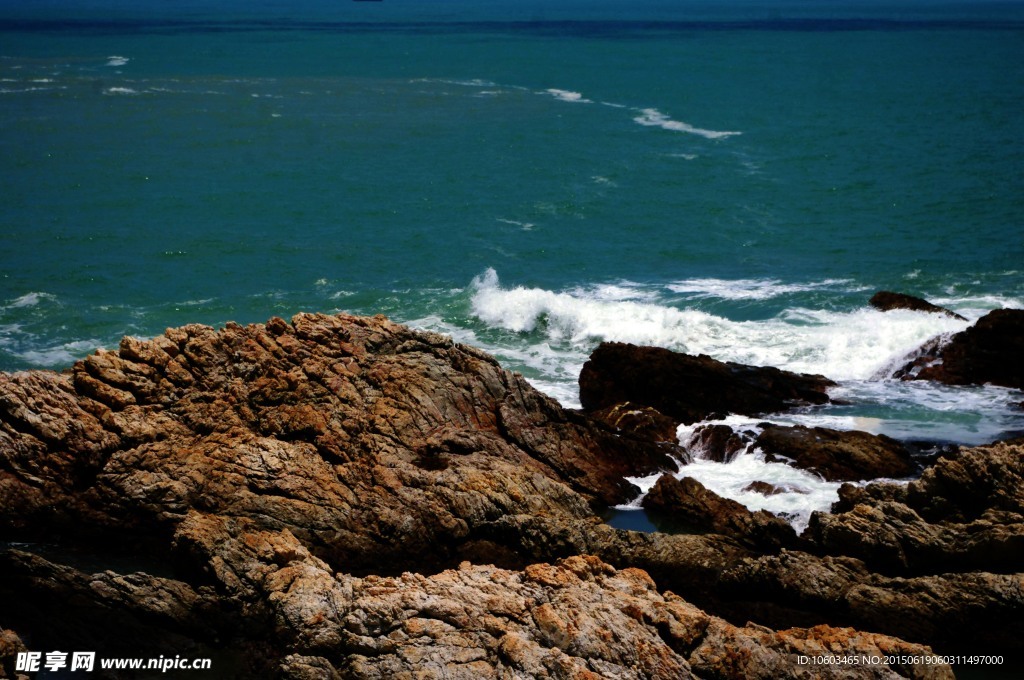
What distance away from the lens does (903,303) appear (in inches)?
1375

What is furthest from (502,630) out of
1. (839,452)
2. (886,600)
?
(839,452)

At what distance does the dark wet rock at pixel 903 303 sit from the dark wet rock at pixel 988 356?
3.75m

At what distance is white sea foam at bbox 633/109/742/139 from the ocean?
0.35m

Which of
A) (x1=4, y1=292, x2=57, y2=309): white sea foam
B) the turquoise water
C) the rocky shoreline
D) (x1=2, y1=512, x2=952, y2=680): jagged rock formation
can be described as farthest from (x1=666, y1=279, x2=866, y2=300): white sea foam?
(x1=2, y1=512, x2=952, y2=680): jagged rock formation

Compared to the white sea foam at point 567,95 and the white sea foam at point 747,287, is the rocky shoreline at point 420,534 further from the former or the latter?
the white sea foam at point 567,95

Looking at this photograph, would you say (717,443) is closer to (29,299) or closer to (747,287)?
(747,287)

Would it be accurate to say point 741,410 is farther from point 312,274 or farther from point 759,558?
point 312,274

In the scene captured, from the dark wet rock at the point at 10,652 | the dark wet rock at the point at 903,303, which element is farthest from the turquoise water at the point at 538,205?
the dark wet rock at the point at 10,652

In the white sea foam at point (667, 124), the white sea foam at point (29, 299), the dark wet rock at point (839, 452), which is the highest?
the white sea foam at point (667, 124)

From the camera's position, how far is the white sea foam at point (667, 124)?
69.3m

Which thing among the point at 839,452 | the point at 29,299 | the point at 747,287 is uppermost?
Result: the point at 839,452

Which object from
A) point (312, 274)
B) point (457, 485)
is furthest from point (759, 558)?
point (312, 274)

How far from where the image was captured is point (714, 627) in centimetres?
1608

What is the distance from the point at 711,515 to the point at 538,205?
31.8 m
